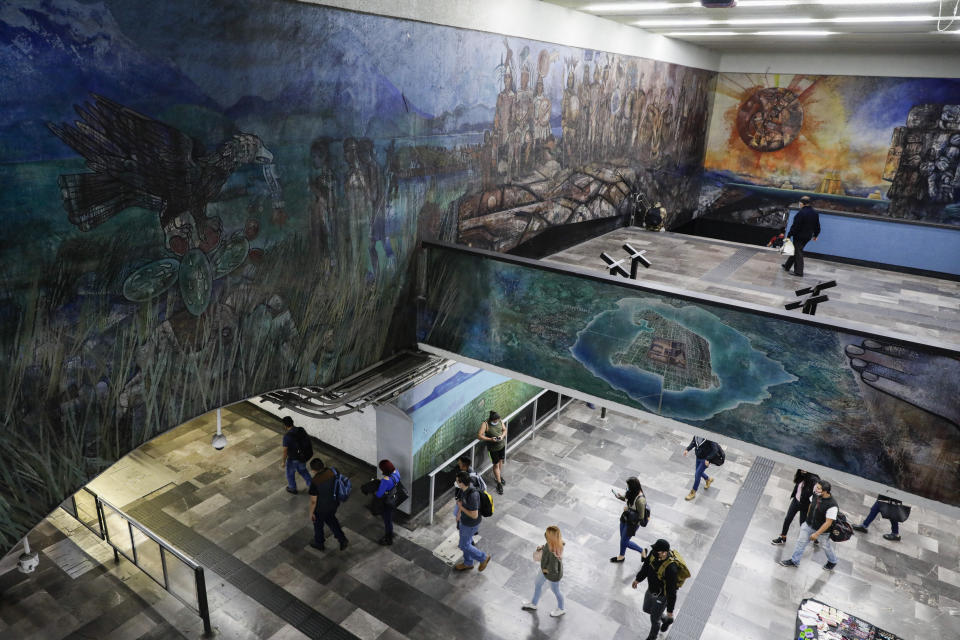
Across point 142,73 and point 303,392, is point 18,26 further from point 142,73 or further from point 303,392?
point 303,392

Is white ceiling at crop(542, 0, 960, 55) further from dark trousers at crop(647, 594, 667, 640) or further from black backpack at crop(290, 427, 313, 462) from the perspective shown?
dark trousers at crop(647, 594, 667, 640)

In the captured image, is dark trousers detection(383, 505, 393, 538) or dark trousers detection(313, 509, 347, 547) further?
dark trousers detection(383, 505, 393, 538)

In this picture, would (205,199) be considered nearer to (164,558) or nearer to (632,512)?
(164,558)

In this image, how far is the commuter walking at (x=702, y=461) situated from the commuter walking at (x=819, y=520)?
5.50 feet

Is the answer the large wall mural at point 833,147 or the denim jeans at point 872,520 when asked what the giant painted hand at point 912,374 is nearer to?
the denim jeans at point 872,520

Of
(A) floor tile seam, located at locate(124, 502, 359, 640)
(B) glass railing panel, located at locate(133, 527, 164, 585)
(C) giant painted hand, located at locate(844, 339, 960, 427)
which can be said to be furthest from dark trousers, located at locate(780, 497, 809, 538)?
(B) glass railing panel, located at locate(133, 527, 164, 585)

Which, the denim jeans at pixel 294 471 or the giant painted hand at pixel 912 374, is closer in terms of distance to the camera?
the giant painted hand at pixel 912 374

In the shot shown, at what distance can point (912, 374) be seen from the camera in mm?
5926

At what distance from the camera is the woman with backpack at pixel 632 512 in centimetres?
846

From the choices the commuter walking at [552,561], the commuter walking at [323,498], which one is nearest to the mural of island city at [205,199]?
the commuter walking at [323,498]

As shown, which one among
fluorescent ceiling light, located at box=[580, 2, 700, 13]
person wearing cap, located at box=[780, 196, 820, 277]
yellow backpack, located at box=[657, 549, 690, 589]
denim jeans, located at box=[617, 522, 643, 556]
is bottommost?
denim jeans, located at box=[617, 522, 643, 556]

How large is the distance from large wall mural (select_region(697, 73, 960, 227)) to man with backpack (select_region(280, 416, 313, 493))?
51.7 feet

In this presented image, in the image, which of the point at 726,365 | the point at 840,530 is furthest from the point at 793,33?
the point at 840,530

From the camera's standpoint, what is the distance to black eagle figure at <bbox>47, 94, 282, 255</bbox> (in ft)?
16.2
